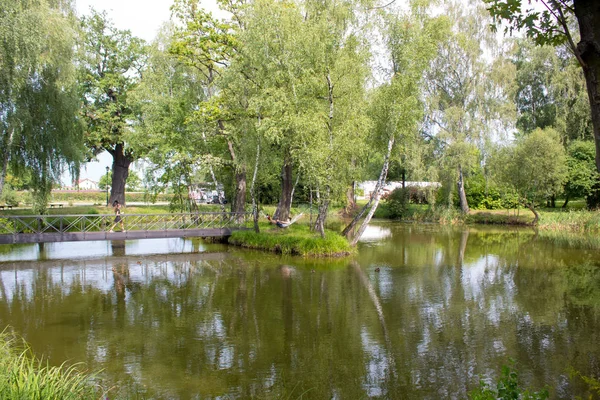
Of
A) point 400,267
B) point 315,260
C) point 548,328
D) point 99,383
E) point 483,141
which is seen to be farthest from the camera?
point 483,141

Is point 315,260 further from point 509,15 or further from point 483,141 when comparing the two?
point 483,141

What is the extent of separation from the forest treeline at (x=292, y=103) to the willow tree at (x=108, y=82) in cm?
11

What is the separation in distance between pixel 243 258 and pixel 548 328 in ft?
37.9

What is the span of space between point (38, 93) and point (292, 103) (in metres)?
10.3

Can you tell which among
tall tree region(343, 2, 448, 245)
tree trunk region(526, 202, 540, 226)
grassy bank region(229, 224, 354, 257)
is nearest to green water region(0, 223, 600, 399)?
grassy bank region(229, 224, 354, 257)

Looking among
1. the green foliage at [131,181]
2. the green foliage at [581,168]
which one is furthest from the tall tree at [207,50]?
the green foliage at [581,168]

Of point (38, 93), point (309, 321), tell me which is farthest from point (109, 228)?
point (309, 321)

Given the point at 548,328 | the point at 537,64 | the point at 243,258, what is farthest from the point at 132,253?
the point at 537,64

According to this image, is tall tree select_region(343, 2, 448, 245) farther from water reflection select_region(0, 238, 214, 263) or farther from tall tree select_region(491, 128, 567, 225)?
tall tree select_region(491, 128, 567, 225)

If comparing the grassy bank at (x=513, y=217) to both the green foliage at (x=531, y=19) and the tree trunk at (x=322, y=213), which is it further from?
the green foliage at (x=531, y=19)

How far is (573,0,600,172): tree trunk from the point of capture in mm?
3412

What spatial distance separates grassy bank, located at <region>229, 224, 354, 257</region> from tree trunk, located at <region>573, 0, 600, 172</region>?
14927mm

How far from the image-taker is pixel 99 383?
21.7 ft

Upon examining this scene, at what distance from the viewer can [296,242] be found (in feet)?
62.0
